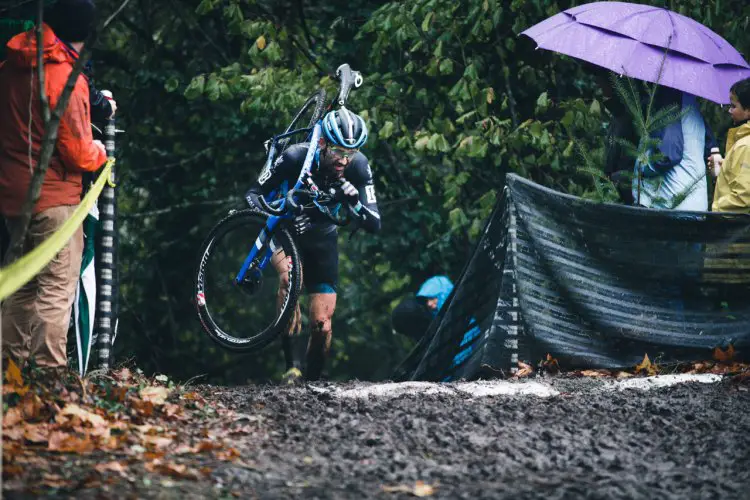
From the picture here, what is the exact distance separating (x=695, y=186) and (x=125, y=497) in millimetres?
5361

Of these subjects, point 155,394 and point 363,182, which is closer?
point 155,394

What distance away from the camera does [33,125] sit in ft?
21.5

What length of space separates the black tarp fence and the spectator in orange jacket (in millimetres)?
2984

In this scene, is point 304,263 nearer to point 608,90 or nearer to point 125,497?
point 608,90

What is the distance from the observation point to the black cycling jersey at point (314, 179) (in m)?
8.60

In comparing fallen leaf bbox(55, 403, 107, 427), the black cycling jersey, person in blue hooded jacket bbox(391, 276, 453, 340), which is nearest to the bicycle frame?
the black cycling jersey

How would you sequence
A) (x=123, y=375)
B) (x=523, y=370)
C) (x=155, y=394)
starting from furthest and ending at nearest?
(x=523, y=370), (x=123, y=375), (x=155, y=394)

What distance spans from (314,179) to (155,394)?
2.79 meters

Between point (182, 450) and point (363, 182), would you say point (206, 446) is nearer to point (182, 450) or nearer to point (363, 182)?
point (182, 450)

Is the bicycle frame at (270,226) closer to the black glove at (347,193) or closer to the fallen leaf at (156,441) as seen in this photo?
the black glove at (347,193)

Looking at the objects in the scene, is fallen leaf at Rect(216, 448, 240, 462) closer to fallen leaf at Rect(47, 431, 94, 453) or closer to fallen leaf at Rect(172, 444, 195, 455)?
fallen leaf at Rect(172, 444, 195, 455)

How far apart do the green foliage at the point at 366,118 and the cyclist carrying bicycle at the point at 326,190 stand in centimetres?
161

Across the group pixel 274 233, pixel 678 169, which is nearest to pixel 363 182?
pixel 274 233

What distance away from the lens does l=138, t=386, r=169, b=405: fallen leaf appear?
625 centimetres
